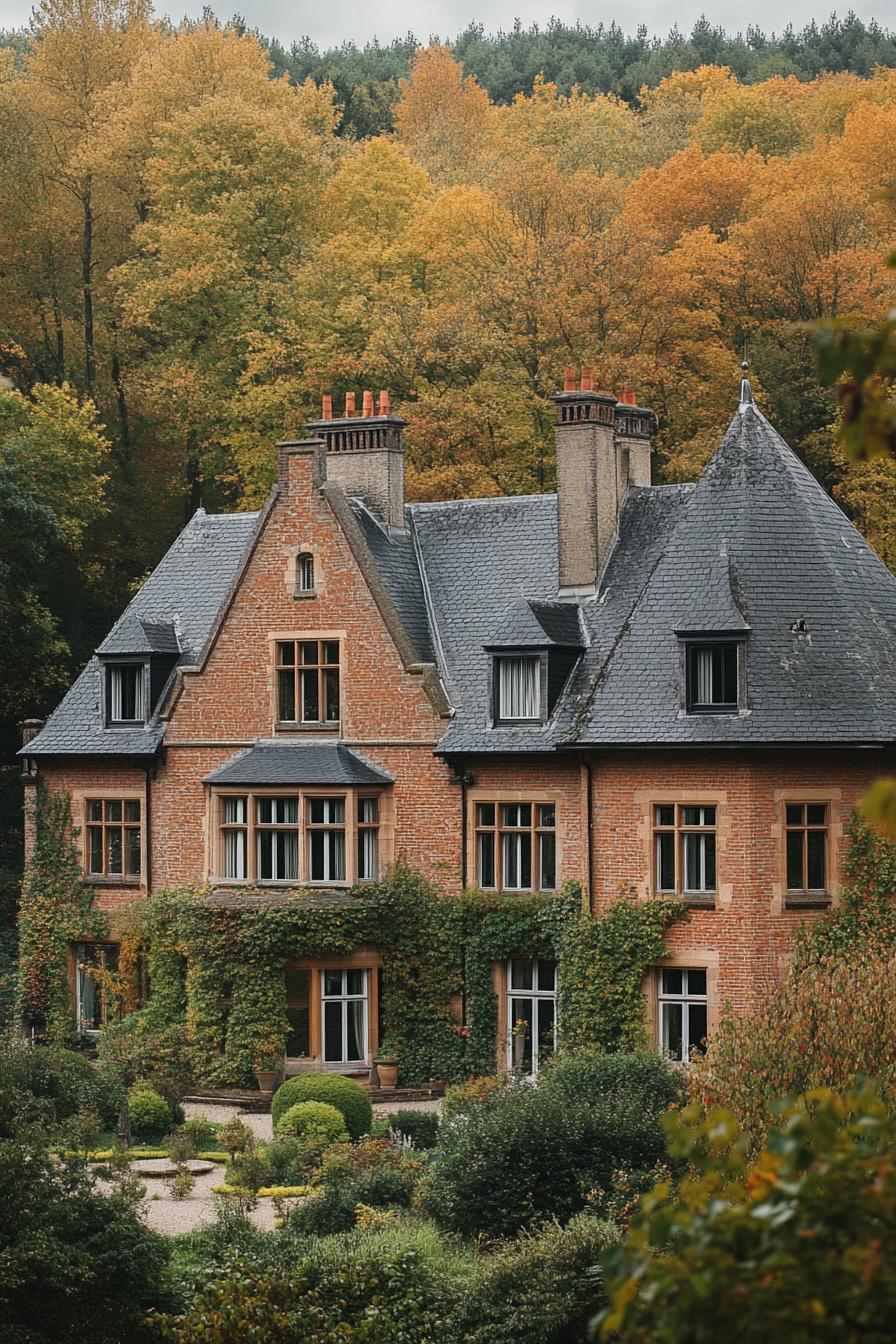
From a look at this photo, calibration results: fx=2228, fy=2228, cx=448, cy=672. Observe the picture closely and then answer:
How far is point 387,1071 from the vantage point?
121 feet

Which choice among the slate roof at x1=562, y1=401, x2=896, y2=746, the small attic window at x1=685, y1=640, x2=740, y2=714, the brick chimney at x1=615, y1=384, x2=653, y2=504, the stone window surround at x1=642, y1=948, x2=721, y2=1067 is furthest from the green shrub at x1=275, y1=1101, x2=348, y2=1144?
the brick chimney at x1=615, y1=384, x2=653, y2=504

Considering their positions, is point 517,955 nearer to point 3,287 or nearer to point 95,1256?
point 95,1256

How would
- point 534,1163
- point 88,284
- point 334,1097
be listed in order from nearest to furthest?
point 534,1163, point 334,1097, point 88,284

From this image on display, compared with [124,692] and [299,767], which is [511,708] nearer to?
[299,767]

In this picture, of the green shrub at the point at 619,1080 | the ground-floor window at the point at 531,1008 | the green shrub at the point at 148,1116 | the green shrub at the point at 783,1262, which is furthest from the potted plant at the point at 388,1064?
the green shrub at the point at 783,1262

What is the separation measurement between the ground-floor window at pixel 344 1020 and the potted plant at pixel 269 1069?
951 mm

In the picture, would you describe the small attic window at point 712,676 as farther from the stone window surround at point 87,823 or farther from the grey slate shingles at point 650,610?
the stone window surround at point 87,823

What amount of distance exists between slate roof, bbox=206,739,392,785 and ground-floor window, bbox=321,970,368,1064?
3260mm

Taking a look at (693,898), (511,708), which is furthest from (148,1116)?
(693,898)

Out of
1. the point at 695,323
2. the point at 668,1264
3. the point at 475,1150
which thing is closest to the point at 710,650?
the point at 475,1150

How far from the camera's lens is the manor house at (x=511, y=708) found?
112 feet

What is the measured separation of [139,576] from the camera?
190ft

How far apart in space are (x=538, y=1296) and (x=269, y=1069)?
14.9 metres

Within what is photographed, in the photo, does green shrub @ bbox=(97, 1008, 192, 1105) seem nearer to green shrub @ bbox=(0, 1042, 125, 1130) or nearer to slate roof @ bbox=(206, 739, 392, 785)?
green shrub @ bbox=(0, 1042, 125, 1130)
